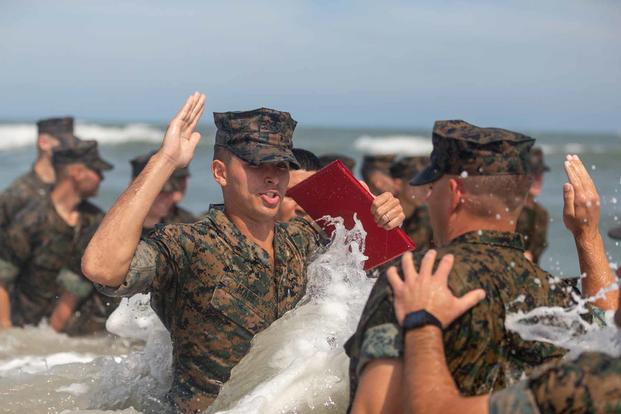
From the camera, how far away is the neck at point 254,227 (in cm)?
515

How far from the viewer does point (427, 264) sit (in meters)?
3.36

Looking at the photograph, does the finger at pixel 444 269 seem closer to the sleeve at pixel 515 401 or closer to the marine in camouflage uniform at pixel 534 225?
the sleeve at pixel 515 401

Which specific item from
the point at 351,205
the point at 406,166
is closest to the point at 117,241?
the point at 351,205

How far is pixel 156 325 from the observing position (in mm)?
5746

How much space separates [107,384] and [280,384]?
1.39 m

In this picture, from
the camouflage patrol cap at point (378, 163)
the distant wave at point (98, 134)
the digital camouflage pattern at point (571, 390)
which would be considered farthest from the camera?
the distant wave at point (98, 134)

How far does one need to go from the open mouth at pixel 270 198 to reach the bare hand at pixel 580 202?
1.32m

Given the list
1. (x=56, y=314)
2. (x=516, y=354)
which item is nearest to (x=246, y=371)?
(x=516, y=354)

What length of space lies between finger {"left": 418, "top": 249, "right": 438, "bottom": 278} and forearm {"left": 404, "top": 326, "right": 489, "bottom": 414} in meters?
0.18

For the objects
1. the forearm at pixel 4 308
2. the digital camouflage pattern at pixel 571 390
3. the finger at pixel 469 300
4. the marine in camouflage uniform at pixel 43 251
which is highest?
the finger at pixel 469 300

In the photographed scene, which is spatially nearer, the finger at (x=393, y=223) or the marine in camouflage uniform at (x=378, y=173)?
the finger at (x=393, y=223)

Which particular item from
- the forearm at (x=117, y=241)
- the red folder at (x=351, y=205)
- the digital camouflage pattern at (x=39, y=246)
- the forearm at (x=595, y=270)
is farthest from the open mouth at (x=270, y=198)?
the digital camouflage pattern at (x=39, y=246)

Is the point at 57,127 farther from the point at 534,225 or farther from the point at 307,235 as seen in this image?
the point at 307,235

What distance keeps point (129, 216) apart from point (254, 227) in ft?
2.81
